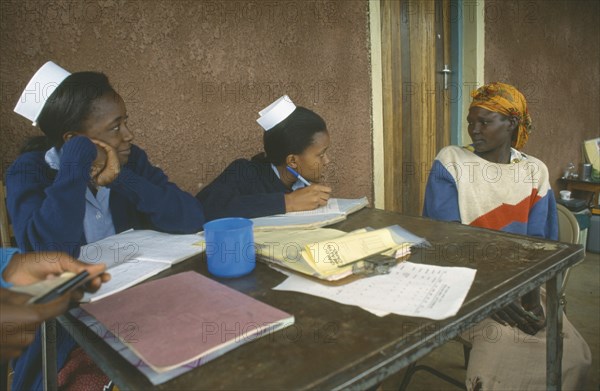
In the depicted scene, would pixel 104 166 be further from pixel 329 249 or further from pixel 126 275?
pixel 329 249

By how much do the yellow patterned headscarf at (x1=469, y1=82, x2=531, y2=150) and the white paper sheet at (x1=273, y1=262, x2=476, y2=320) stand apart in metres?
1.21

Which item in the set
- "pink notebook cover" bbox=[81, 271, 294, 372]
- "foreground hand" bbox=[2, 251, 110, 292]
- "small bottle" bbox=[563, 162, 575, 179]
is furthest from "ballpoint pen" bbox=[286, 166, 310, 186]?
"small bottle" bbox=[563, 162, 575, 179]

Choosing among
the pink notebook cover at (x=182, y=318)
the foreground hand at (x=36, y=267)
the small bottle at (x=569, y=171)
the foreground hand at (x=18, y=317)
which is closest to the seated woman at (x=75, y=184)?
the foreground hand at (x=36, y=267)

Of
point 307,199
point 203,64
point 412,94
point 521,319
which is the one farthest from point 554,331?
point 412,94

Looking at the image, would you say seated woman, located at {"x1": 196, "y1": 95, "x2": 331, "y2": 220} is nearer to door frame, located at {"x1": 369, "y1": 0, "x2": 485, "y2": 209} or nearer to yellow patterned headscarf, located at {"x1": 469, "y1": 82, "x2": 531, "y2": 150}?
yellow patterned headscarf, located at {"x1": 469, "y1": 82, "x2": 531, "y2": 150}

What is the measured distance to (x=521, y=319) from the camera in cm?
134

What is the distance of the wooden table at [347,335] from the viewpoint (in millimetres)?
610

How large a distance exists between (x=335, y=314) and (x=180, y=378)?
292 mm

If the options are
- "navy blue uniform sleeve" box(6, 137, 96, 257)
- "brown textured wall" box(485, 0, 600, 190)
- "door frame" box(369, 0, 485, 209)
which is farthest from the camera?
"brown textured wall" box(485, 0, 600, 190)

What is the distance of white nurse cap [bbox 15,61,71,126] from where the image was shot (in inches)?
51.3

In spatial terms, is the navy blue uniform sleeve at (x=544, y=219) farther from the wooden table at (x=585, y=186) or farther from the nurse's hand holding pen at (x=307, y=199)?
the wooden table at (x=585, y=186)

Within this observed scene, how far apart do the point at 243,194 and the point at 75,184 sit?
765 mm

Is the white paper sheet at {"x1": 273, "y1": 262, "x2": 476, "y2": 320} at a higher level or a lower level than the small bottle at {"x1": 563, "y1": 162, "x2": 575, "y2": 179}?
higher

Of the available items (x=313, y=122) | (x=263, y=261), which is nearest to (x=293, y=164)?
(x=313, y=122)
